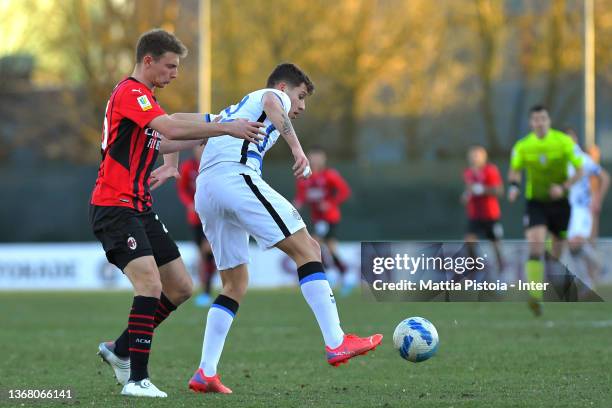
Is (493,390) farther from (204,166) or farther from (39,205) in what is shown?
(39,205)

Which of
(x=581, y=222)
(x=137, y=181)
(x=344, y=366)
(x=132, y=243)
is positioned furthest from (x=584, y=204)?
(x=132, y=243)

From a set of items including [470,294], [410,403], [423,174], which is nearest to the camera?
[410,403]

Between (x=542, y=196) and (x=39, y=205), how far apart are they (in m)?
13.9

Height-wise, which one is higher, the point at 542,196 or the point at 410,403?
the point at 542,196

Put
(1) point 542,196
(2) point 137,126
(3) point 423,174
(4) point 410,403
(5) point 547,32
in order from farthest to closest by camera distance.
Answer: (5) point 547,32, (3) point 423,174, (1) point 542,196, (2) point 137,126, (4) point 410,403

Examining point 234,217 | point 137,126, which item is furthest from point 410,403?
point 137,126

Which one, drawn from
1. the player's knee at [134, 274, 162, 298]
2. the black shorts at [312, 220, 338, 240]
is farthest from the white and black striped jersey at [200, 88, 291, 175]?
the black shorts at [312, 220, 338, 240]

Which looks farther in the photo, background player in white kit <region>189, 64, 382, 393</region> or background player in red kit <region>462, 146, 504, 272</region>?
background player in red kit <region>462, 146, 504, 272</region>

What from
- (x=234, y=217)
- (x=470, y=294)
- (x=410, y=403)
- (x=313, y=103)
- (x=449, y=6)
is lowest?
(x=410, y=403)

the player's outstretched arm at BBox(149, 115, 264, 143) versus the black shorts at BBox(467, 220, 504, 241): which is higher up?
the player's outstretched arm at BBox(149, 115, 264, 143)

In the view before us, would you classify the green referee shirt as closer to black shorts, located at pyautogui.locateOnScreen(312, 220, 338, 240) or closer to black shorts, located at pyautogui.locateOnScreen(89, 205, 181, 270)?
black shorts, located at pyautogui.locateOnScreen(312, 220, 338, 240)

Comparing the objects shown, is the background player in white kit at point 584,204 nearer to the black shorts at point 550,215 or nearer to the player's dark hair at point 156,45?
the black shorts at point 550,215

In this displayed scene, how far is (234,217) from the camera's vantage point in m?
7.35

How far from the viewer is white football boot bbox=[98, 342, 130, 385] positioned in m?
7.47
